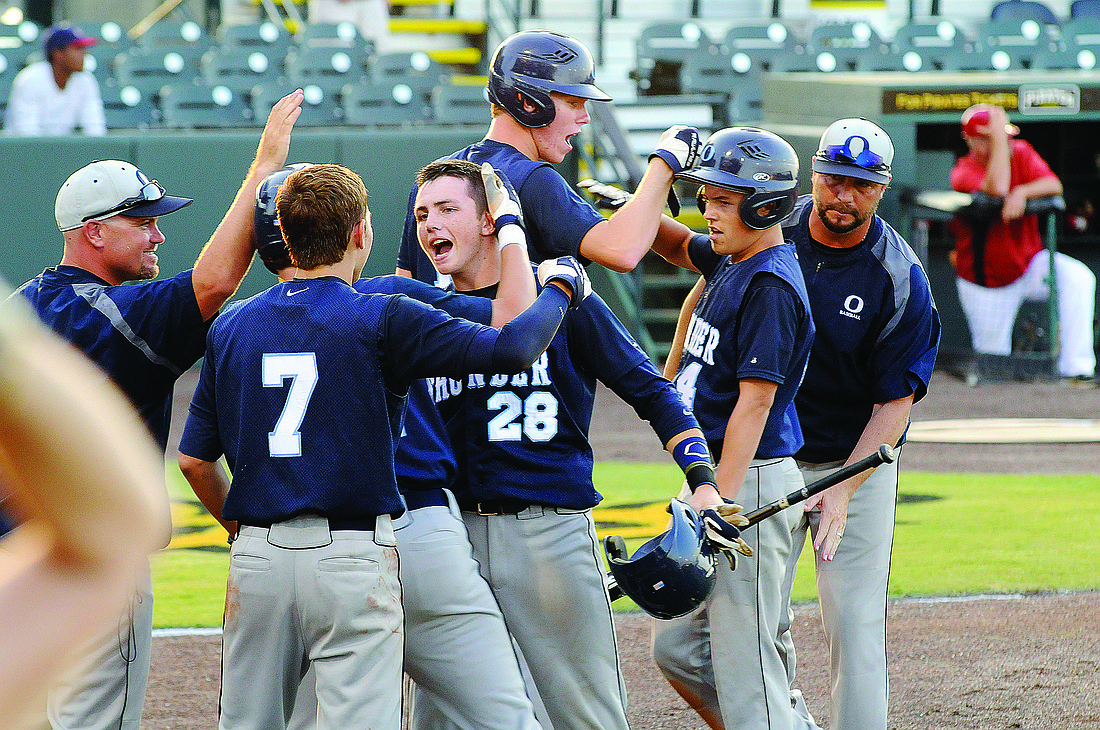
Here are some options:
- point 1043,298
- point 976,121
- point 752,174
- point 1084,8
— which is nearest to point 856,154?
point 752,174

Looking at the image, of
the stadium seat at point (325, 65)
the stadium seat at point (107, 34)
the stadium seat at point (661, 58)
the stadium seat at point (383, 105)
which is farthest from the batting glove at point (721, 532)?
the stadium seat at point (107, 34)

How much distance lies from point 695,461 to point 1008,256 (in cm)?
984

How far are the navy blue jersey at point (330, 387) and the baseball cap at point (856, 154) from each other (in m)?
1.67

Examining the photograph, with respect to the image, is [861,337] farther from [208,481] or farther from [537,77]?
[208,481]

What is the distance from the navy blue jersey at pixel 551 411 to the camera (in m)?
3.55

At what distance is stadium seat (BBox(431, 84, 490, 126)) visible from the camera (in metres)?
14.4

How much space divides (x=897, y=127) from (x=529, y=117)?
1035cm

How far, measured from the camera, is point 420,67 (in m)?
16.2

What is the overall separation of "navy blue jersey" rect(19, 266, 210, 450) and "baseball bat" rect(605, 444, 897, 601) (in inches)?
51.2

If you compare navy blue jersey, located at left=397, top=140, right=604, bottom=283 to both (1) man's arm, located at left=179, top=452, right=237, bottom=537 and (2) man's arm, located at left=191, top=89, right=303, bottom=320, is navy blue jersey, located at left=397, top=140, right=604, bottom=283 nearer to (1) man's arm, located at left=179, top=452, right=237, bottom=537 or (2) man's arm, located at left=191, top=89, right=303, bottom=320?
(2) man's arm, located at left=191, top=89, right=303, bottom=320

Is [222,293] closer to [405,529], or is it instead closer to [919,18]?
[405,529]

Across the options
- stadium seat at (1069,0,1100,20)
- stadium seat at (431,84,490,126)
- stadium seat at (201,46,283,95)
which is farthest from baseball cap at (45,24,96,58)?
stadium seat at (1069,0,1100,20)

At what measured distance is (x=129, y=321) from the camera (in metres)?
3.50

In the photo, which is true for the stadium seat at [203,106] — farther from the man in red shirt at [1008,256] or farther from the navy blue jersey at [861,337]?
the navy blue jersey at [861,337]
